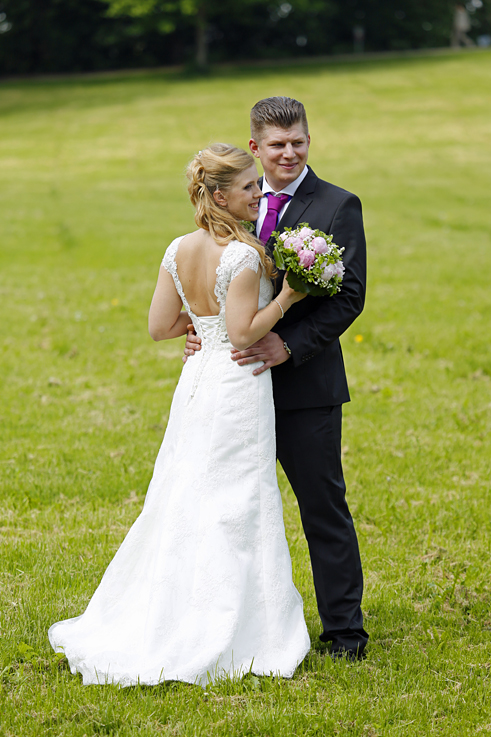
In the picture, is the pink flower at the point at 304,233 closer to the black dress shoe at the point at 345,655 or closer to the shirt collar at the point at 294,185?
the shirt collar at the point at 294,185

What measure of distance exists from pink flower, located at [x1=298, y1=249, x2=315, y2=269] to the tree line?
59.8 meters

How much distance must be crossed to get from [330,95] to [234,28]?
84.2 feet

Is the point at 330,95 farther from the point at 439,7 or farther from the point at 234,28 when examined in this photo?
the point at 439,7

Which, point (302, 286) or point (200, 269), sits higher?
point (200, 269)

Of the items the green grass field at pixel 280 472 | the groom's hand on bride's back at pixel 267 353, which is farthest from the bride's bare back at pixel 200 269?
the green grass field at pixel 280 472

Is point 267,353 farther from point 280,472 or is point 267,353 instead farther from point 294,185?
point 280,472

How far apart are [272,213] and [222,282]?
583mm

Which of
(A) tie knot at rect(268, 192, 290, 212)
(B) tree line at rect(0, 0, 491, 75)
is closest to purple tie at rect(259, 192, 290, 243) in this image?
(A) tie knot at rect(268, 192, 290, 212)

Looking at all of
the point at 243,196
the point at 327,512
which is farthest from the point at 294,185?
the point at 327,512

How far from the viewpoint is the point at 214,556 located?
13.0ft

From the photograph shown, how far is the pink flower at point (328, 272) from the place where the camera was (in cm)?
371

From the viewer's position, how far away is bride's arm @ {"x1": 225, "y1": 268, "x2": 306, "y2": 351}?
151 inches

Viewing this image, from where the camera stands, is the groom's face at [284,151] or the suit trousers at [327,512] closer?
the groom's face at [284,151]

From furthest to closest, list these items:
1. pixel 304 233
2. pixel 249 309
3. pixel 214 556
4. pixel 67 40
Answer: pixel 67 40 → pixel 214 556 → pixel 249 309 → pixel 304 233
